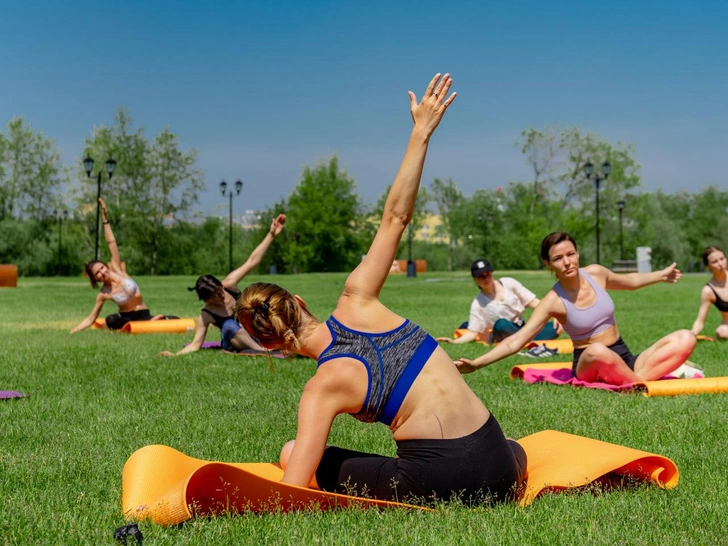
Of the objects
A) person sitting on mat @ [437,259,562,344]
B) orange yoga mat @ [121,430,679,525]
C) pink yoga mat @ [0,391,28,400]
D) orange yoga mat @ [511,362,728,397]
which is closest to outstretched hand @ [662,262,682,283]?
orange yoga mat @ [511,362,728,397]

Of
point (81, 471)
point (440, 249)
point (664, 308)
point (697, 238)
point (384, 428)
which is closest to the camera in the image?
point (81, 471)

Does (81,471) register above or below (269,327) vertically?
below

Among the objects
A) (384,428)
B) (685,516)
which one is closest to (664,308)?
(384,428)

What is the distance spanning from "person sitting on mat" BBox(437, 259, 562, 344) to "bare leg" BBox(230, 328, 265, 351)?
302 centimetres

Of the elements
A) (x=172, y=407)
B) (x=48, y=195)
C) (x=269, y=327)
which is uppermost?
(x=48, y=195)

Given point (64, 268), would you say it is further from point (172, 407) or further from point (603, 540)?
point (603, 540)

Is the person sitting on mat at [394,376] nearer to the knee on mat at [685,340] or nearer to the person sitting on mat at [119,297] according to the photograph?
the knee on mat at [685,340]

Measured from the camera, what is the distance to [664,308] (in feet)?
70.8

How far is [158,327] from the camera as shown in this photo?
48.8 feet

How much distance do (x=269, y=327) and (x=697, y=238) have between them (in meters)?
99.0

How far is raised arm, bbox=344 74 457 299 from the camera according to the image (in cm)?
Answer: 392

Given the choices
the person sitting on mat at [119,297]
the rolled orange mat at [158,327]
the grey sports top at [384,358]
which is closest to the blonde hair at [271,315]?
the grey sports top at [384,358]

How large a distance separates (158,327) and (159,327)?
2cm

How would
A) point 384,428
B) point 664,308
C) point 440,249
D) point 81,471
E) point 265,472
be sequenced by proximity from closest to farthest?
point 265,472 → point 81,471 → point 384,428 → point 664,308 → point 440,249
